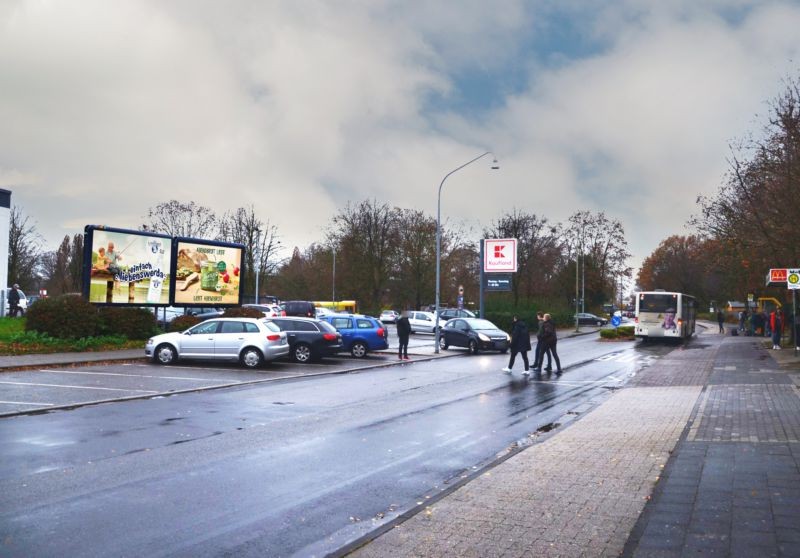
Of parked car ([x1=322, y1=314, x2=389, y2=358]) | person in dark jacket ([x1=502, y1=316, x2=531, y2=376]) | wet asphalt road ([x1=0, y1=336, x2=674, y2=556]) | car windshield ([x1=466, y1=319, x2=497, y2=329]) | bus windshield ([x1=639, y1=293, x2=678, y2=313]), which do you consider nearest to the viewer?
wet asphalt road ([x1=0, y1=336, x2=674, y2=556])

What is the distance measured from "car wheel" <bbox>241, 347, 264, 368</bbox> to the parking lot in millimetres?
337

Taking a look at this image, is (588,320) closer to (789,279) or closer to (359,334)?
(789,279)

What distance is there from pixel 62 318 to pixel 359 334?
399 inches

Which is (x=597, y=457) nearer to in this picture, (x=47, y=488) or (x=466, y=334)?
(x=47, y=488)

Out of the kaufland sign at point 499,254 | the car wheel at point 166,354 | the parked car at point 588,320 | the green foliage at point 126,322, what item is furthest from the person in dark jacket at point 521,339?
the parked car at point 588,320

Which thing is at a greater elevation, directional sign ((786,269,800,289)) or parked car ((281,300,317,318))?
directional sign ((786,269,800,289))

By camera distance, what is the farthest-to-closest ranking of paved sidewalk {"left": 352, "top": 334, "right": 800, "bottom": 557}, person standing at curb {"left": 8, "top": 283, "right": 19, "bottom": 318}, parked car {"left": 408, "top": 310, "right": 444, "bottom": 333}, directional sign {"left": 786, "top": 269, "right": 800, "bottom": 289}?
parked car {"left": 408, "top": 310, "right": 444, "bottom": 333} < person standing at curb {"left": 8, "top": 283, "right": 19, "bottom": 318} < directional sign {"left": 786, "top": 269, "right": 800, "bottom": 289} < paved sidewalk {"left": 352, "top": 334, "right": 800, "bottom": 557}

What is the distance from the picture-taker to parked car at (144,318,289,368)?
67.5 ft

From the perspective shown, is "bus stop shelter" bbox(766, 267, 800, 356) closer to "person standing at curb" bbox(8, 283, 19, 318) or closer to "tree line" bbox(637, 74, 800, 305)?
"tree line" bbox(637, 74, 800, 305)

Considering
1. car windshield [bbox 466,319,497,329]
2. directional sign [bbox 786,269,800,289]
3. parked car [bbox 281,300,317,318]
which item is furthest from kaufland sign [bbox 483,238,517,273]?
directional sign [bbox 786,269,800,289]

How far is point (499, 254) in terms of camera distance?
47.0 metres

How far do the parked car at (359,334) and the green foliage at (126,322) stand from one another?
22.5 ft

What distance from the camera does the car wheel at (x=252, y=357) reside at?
20562 mm

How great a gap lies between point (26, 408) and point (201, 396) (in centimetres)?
330
